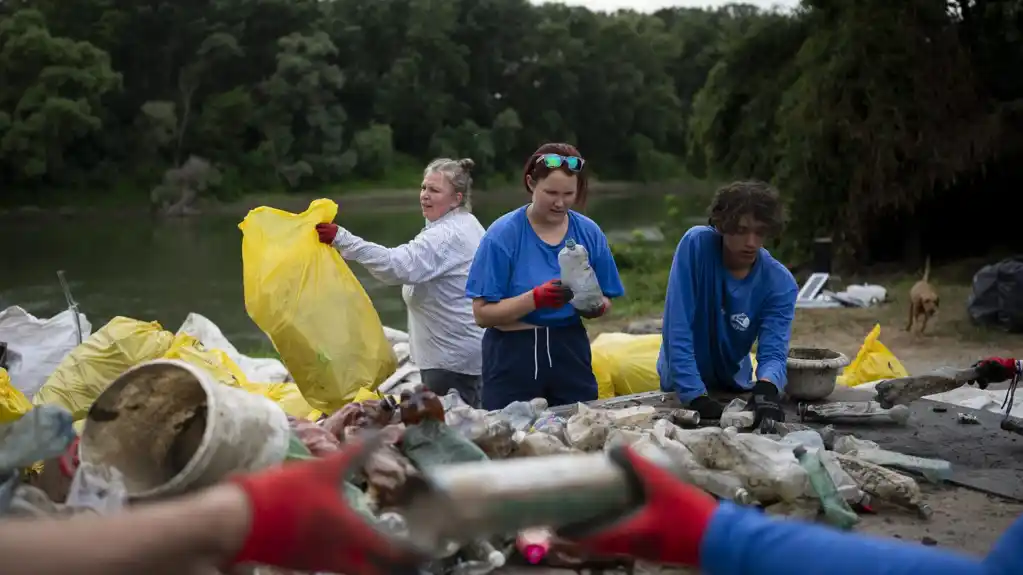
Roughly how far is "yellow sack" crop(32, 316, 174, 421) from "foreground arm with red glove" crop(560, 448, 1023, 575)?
3206 mm

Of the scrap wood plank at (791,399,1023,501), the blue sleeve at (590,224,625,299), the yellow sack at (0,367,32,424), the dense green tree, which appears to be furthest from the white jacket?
the dense green tree

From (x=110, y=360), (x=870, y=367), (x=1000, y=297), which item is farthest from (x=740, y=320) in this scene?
(x=1000, y=297)

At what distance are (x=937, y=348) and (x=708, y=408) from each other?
18.3ft

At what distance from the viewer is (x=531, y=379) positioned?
11.3 feet

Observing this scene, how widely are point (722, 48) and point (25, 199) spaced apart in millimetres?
26219

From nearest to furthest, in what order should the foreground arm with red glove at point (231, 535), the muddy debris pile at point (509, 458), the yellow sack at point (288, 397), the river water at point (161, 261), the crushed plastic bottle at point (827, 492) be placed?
the foreground arm with red glove at point (231, 535) → the muddy debris pile at point (509, 458) → the crushed plastic bottle at point (827, 492) → the yellow sack at point (288, 397) → the river water at point (161, 261)

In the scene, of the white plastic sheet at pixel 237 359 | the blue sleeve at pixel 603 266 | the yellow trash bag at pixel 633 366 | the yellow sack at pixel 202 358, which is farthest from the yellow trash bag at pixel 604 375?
the white plastic sheet at pixel 237 359

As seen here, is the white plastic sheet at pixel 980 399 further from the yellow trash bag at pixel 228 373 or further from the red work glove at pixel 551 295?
the yellow trash bag at pixel 228 373

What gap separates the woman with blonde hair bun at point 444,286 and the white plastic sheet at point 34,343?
180 cm

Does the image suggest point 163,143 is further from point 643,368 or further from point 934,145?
point 643,368

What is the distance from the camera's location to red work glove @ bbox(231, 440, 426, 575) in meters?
1.27

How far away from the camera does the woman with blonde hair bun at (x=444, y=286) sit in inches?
154

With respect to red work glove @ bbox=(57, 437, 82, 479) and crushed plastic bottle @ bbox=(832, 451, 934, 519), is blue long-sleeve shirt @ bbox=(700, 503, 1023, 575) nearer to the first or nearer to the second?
crushed plastic bottle @ bbox=(832, 451, 934, 519)

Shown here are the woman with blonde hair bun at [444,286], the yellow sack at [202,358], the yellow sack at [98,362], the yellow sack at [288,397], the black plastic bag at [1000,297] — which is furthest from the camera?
the black plastic bag at [1000,297]
